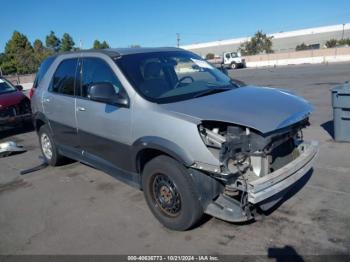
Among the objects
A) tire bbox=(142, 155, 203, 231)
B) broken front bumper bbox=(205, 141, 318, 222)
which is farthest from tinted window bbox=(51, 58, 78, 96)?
broken front bumper bbox=(205, 141, 318, 222)

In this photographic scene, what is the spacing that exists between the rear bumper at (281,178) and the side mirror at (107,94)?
5.89 feet

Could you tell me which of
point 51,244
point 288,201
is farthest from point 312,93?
point 51,244

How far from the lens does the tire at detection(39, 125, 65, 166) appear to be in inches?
253

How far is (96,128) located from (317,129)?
541cm

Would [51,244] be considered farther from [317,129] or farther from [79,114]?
[317,129]

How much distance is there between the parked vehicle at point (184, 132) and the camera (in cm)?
347

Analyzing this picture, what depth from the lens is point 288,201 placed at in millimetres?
4516

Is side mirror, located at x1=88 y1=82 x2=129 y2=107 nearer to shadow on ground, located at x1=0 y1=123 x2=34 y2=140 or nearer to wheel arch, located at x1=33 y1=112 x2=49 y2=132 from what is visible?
wheel arch, located at x1=33 y1=112 x2=49 y2=132

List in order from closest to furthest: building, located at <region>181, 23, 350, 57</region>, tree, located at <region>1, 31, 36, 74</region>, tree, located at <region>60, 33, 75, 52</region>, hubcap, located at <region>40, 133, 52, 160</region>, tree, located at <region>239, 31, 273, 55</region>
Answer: hubcap, located at <region>40, 133, 52, 160</region>
tree, located at <region>1, 31, 36, 74</region>
tree, located at <region>60, 33, 75, 52</region>
tree, located at <region>239, 31, 273, 55</region>
building, located at <region>181, 23, 350, 57</region>

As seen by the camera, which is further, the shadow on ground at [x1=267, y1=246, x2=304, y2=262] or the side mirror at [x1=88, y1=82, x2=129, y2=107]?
the side mirror at [x1=88, y1=82, x2=129, y2=107]

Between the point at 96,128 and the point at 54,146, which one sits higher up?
the point at 96,128

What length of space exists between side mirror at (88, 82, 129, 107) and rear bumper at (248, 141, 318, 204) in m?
1.80

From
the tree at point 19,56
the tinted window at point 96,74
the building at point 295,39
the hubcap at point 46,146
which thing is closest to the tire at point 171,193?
the tinted window at point 96,74

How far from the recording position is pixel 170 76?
4.69 m
